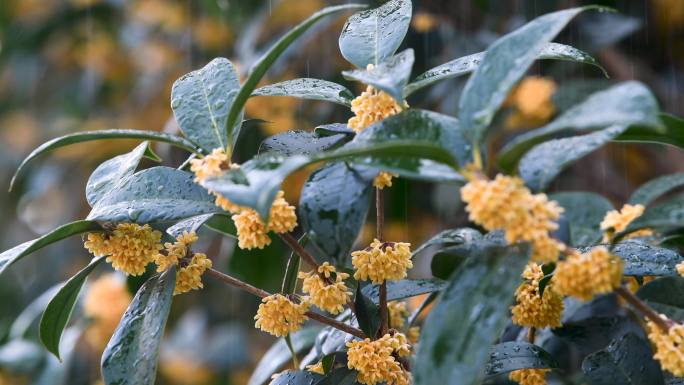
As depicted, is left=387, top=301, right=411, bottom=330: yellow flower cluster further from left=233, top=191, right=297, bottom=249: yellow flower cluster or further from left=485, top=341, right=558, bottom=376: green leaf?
left=233, top=191, right=297, bottom=249: yellow flower cluster

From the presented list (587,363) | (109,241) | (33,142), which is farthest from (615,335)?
(33,142)

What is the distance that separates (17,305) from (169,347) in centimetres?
56

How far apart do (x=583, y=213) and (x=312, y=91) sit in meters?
0.46

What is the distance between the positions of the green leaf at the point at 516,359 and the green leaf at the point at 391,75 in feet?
0.73

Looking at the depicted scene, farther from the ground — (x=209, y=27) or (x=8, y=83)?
(x=209, y=27)

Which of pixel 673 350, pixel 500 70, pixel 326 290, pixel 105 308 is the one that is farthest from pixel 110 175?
pixel 105 308

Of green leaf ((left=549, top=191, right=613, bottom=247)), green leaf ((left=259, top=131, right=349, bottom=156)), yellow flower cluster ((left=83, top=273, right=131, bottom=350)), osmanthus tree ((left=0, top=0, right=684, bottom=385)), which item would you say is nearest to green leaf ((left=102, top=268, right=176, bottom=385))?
osmanthus tree ((left=0, top=0, right=684, bottom=385))

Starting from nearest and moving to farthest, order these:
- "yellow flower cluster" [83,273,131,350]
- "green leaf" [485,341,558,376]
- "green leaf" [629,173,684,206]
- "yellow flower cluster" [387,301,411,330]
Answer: "green leaf" [485,341,558,376] < "yellow flower cluster" [387,301,411,330] < "green leaf" [629,173,684,206] < "yellow flower cluster" [83,273,131,350]

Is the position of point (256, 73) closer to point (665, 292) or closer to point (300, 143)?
point (300, 143)

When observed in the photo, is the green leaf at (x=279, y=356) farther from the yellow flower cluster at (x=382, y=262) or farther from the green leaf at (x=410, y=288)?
the yellow flower cluster at (x=382, y=262)

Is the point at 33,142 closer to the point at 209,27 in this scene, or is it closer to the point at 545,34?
the point at 209,27

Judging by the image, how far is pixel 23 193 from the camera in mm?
2180

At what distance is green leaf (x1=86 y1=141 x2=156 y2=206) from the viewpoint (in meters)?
0.58

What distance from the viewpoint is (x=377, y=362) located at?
21.6 inches
